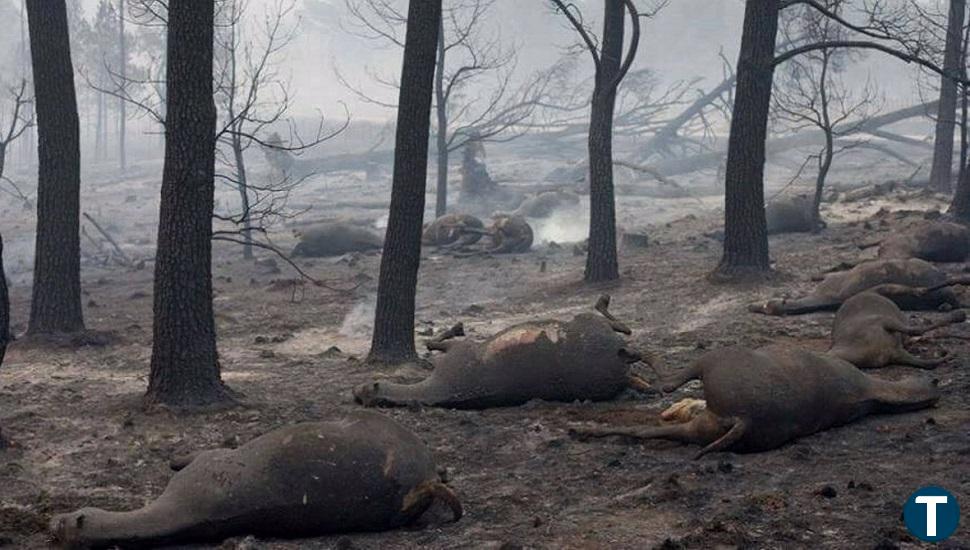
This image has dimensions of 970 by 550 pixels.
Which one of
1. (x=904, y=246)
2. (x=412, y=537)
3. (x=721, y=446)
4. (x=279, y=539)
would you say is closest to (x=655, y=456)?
(x=721, y=446)

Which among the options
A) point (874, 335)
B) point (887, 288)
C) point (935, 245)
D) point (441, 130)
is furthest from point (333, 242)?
point (874, 335)

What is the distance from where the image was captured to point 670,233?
2359 centimetres

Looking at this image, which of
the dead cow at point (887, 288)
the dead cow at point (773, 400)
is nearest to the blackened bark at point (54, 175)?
the dead cow at point (773, 400)

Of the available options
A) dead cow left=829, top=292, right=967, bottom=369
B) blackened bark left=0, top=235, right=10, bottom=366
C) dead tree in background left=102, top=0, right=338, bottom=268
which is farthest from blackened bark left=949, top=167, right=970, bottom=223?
blackened bark left=0, top=235, right=10, bottom=366

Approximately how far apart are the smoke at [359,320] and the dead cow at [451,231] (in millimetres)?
5589

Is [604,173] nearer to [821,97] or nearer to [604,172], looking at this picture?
[604,172]

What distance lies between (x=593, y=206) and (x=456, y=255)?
550 cm

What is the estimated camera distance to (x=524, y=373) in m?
8.59

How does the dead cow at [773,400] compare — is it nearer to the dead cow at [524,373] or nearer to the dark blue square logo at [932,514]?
the dead cow at [524,373]

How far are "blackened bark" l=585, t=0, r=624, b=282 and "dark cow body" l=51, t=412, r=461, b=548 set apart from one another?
36.5 feet

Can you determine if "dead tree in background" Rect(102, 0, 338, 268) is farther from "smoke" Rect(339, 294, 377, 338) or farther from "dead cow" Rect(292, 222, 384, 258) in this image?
"smoke" Rect(339, 294, 377, 338)

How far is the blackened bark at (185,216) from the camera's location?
29.9ft

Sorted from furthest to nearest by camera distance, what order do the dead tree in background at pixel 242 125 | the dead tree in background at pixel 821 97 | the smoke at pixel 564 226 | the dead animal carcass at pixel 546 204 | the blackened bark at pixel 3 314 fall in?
the dead animal carcass at pixel 546 204 → the smoke at pixel 564 226 → the dead tree in background at pixel 821 97 → the dead tree in background at pixel 242 125 → the blackened bark at pixel 3 314

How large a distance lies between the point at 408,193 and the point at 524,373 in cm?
348
